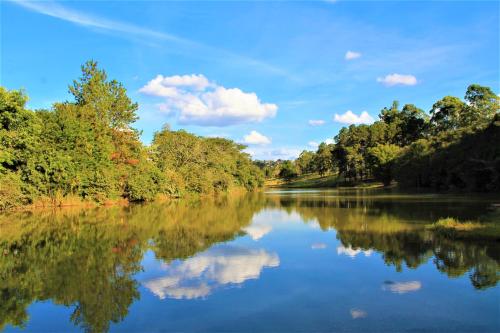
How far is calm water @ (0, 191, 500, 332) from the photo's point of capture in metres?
8.84

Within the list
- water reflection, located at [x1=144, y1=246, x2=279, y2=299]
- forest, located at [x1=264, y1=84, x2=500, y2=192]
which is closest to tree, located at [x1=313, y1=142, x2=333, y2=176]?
forest, located at [x1=264, y1=84, x2=500, y2=192]

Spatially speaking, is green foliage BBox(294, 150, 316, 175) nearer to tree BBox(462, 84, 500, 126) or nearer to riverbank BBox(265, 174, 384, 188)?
riverbank BBox(265, 174, 384, 188)

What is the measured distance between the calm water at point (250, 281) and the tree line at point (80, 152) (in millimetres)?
12848

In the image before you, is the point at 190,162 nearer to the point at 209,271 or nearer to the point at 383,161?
the point at 383,161

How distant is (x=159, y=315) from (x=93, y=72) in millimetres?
42593

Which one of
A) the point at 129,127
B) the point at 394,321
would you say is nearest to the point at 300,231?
the point at 394,321

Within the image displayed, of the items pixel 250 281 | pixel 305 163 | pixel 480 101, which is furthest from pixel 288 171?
pixel 250 281

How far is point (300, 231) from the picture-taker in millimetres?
23625

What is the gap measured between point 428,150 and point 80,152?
58903mm

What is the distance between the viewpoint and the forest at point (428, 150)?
2143 inches

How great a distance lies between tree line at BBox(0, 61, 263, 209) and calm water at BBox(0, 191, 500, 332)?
42.2ft

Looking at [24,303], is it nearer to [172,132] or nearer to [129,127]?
[129,127]

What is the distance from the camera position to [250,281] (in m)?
12.4

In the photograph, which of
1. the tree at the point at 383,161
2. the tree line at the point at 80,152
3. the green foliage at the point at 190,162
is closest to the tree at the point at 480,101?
the tree at the point at 383,161
